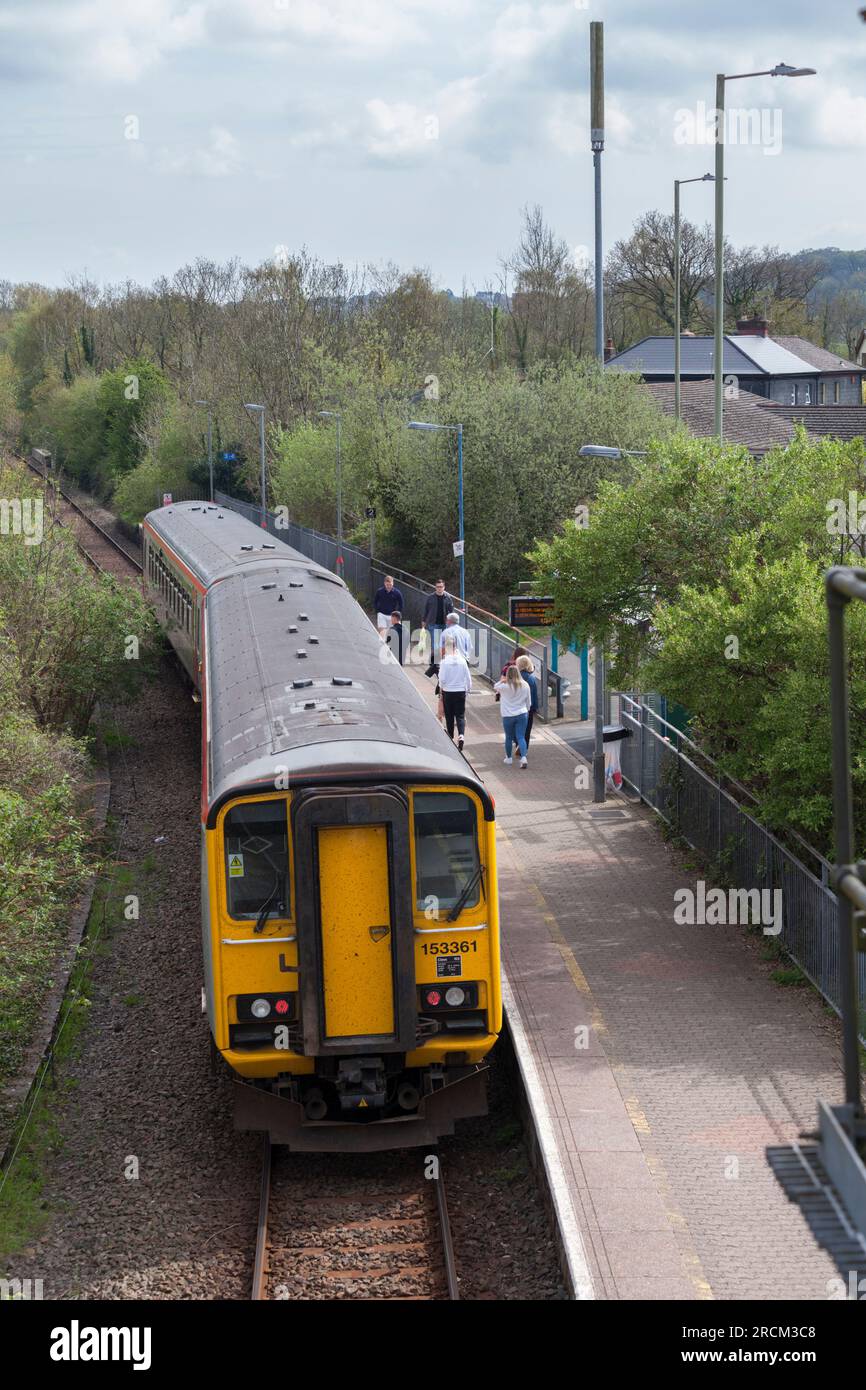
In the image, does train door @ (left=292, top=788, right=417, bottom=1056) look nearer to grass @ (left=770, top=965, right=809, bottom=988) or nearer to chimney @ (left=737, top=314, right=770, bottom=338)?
grass @ (left=770, top=965, right=809, bottom=988)

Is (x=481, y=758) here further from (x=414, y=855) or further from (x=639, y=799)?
(x=414, y=855)

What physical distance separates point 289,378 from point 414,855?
175ft

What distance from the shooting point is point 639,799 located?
19.5 m

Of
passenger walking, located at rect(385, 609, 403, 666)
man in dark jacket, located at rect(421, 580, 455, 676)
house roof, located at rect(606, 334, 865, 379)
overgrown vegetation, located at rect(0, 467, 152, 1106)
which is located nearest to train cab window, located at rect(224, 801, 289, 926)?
overgrown vegetation, located at rect(0, 467, 152, 1106)

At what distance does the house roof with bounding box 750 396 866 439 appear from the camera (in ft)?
154

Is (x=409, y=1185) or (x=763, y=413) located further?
(x=763, y=413)

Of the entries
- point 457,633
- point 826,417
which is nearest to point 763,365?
point 826,417

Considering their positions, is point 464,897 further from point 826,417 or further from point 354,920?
point 826,417

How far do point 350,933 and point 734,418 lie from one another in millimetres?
39128

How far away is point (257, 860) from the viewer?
10.1m

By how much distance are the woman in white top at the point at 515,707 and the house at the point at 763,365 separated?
1426 inches

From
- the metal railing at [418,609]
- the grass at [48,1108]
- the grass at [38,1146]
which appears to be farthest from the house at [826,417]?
the grass at [38,1146]

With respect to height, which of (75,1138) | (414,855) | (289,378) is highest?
(289,378)
